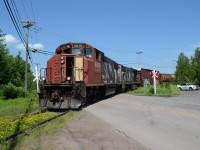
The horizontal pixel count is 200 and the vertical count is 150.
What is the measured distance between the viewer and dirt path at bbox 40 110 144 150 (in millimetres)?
8695

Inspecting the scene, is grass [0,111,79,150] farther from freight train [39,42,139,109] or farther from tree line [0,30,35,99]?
tree line [0,30,35,99]

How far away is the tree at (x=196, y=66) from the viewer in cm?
8212

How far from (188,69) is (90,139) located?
7670cm

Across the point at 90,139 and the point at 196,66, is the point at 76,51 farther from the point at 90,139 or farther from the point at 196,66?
the point at 196,66

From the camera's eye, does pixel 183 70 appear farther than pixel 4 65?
Yes

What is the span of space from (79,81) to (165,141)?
423 inches

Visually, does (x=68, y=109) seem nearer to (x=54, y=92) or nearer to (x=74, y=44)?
(x=54, y=92)

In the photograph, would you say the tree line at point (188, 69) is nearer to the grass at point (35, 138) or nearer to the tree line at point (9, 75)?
the tree line at point (9, 75)

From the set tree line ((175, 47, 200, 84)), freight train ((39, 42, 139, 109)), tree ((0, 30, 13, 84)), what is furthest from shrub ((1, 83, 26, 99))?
tree line ((175, 47, 200, 84))

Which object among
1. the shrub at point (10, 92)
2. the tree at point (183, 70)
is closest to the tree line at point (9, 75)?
the shrub at point (10, 92)

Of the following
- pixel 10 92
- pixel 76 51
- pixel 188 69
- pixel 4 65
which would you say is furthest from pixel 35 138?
pixel 188 69

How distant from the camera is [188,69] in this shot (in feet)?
272

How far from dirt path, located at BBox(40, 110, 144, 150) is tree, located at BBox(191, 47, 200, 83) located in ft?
241

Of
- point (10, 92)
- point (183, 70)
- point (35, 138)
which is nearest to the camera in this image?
point (35, 138)
